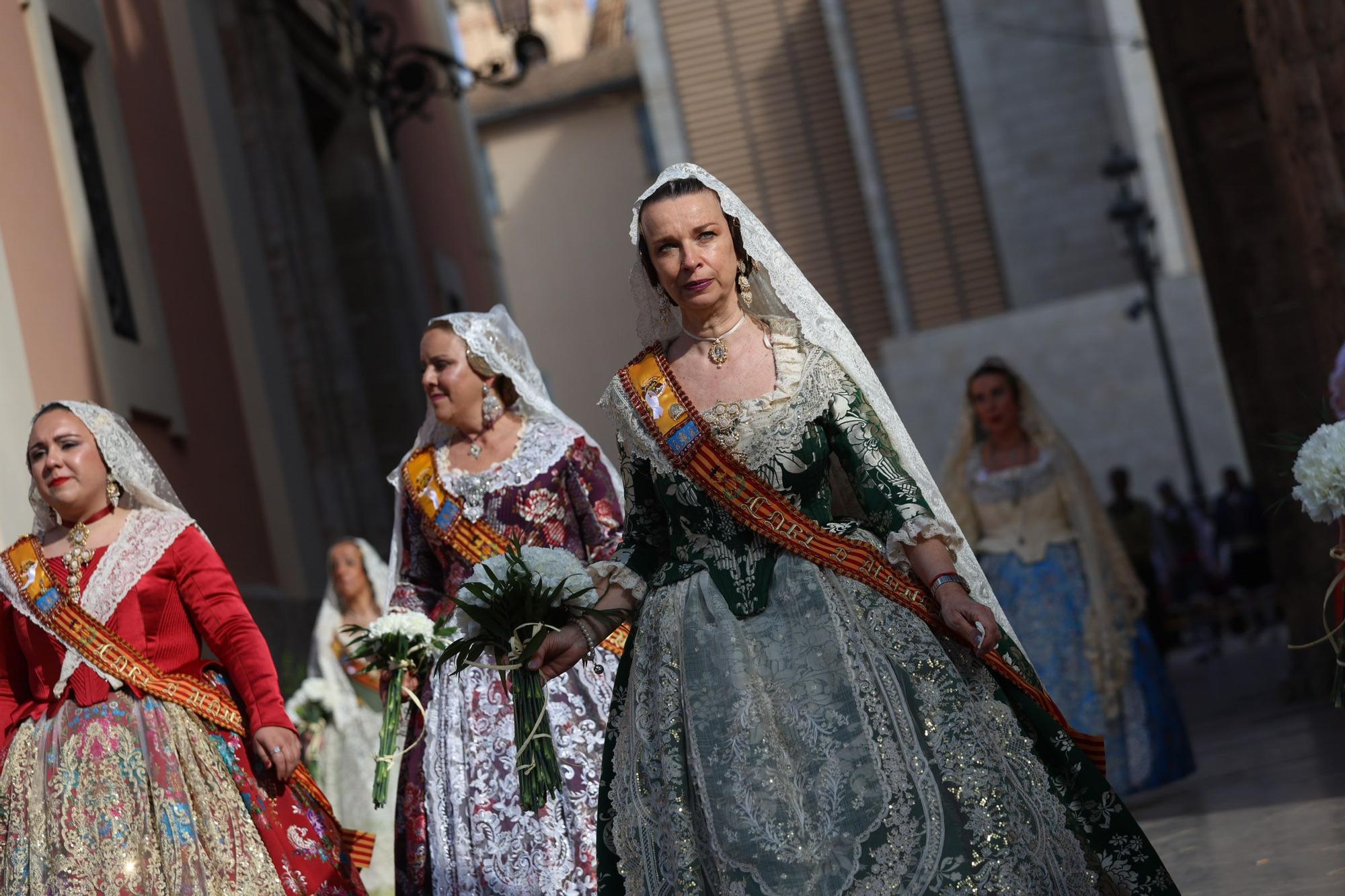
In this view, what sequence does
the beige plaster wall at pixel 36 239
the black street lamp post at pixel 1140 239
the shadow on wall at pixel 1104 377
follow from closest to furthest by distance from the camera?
1. the beige plaster wall at pixel 36 239
2. the black street lamp post at pixel 1140 239
3. the shadow on wall at pixel 1104 377

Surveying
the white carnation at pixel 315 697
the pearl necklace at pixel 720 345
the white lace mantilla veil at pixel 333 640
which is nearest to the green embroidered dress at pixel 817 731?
the pearl necklace at pixel 720 345

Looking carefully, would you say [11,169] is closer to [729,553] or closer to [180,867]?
[180,867]

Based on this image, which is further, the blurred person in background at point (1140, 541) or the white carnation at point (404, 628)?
the blurred person in background at point (1140, 541)

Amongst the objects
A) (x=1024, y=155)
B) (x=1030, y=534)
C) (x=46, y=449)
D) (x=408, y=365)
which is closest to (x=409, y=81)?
(x=408, y=365)

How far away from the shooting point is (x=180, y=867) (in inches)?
206

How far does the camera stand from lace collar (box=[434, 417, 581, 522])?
6180 millimetres

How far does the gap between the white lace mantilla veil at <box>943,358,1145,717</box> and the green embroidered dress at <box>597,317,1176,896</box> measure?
516 cm

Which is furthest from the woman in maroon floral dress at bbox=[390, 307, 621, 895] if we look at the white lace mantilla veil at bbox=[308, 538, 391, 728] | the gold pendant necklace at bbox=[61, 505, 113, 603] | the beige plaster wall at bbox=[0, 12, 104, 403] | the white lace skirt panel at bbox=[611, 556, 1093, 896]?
the white lace mantilla veil at bbox=[308, 538, 391, 728]

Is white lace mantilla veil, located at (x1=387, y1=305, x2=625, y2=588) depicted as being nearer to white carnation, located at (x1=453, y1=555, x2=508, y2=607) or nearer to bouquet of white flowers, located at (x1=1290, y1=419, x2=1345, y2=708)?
white carnation, located at (x1=453, y1=555, x2=508, y2=607)

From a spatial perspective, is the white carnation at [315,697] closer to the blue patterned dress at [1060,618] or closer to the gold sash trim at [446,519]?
the blue patterned dress at [1060,618]

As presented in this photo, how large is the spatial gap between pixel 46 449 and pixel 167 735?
91cm

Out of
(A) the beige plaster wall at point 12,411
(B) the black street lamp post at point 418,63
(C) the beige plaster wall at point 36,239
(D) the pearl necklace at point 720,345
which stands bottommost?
(D) the pearl necklace at point 720,345

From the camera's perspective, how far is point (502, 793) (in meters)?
5.79

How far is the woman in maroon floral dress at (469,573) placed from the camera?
575cm
